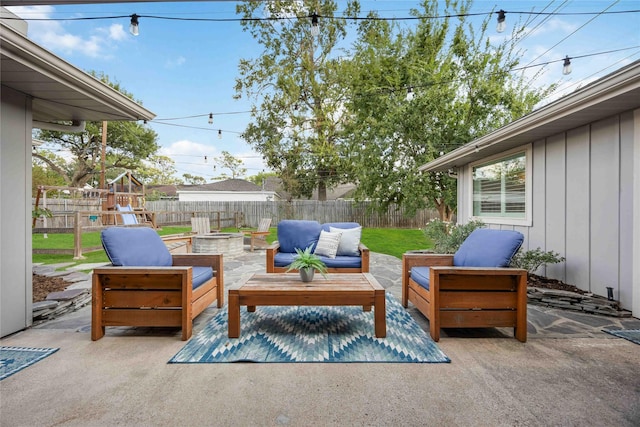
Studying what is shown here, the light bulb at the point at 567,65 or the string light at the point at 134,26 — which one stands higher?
the light bulb at the point at 567,65

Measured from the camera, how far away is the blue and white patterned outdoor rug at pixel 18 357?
2.10m

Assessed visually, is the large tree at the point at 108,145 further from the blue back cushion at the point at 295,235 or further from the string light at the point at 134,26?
the blue back cushion at the point at 295,235

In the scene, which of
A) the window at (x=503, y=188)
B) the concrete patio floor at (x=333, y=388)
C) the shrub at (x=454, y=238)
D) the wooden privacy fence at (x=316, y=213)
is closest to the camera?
the concrete patio floor at (x=333, y=388)

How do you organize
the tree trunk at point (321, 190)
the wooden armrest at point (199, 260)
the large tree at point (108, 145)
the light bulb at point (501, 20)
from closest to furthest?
the wooden armrest at point (199, 260) → the light bulb at point (501, 20) → the tree trunk at point (321, 190) → the large tree at point (108, 145)

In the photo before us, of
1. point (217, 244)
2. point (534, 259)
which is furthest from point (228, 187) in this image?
point (534, 259)

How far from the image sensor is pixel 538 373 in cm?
206

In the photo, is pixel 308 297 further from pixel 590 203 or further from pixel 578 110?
pixel 590 203

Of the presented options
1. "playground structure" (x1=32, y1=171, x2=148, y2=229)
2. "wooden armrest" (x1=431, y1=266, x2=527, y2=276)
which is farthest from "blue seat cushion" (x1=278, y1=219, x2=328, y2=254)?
"playground structure" (x1=32, y1=171, x2=148, y2=229)

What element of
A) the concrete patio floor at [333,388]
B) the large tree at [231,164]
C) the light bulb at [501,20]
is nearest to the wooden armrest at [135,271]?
the concrete patio floor at [333,388]

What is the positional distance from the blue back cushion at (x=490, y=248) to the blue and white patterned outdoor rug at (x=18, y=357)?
3.68m

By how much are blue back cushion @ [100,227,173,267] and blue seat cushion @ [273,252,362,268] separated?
1264 millimetres

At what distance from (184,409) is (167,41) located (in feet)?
35.4

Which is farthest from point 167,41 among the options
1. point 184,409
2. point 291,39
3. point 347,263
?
point 184,409

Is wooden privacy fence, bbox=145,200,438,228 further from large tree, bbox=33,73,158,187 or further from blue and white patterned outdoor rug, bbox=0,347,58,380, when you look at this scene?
blue and white patterned outdoor rug, bbox=0,347,58,380
